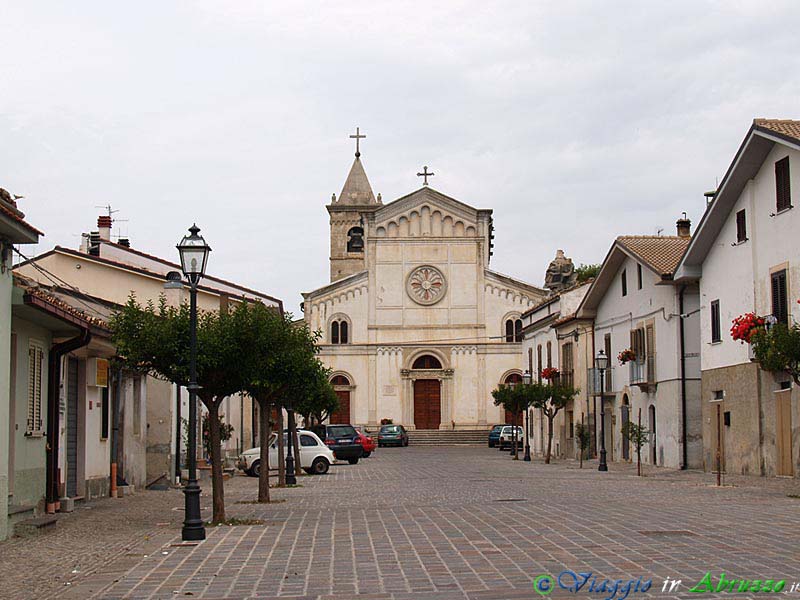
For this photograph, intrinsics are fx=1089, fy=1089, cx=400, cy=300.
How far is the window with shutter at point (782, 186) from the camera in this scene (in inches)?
1020

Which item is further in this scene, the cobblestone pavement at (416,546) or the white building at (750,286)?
the white building at (750,286)

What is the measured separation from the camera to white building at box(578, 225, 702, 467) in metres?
33.4

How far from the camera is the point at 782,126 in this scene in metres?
25.7

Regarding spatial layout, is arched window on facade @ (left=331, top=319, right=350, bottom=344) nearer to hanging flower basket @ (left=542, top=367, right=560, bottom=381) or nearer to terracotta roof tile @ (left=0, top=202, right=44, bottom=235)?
hanging flower basket @ (left=542, top=367, right=560, bottom=381)

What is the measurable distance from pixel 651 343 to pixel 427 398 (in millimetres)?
34025

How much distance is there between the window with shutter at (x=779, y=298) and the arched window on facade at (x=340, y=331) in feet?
144

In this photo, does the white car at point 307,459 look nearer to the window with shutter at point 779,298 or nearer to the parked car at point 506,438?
the window with shutter at point 779,298

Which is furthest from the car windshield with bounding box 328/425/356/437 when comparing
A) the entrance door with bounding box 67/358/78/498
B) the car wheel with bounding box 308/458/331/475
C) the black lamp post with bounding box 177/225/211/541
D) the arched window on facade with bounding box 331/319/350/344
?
the black lamp post with bounding box 177/225/211/541

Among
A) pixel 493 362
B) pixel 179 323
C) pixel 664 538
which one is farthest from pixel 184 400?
pixel 493 362

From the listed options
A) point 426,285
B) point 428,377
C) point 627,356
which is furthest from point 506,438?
point 627,356

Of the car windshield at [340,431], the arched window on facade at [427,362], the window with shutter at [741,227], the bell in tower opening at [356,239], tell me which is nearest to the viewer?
the window with shutter at [741,227]

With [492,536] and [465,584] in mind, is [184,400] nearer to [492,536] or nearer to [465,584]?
[492,536]

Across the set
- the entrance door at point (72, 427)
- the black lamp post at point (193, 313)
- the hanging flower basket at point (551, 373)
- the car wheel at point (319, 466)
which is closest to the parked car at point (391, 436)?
the hanging flower basket at point (551, 373)

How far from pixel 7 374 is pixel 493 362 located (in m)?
56.4
